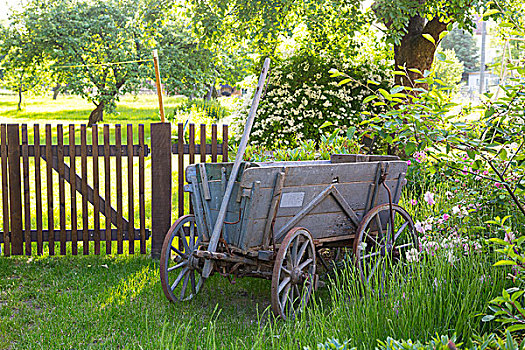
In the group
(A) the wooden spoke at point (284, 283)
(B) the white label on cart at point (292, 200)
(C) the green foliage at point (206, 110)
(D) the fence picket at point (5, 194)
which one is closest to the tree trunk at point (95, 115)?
(C) the green foliage at point (206, 110)

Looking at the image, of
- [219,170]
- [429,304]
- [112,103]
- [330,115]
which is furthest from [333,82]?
[112,103]

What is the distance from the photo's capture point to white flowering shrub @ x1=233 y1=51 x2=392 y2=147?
996cm

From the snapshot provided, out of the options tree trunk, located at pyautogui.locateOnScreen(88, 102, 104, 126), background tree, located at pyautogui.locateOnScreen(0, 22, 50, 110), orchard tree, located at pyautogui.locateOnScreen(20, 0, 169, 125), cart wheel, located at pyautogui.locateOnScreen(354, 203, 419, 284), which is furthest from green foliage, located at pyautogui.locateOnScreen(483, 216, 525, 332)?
background tree, located at pyautogui.locateOnScreen(0, 22, 50, 110)

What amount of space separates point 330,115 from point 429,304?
7351 millimetres

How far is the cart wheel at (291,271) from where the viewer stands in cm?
378

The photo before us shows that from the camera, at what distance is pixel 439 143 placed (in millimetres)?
2828

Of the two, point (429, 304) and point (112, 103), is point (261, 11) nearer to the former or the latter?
point (429, 304)

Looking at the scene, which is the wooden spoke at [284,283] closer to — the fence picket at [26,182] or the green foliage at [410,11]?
the fence picket at [26,182]

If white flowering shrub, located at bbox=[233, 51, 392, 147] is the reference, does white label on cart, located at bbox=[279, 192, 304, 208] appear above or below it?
below

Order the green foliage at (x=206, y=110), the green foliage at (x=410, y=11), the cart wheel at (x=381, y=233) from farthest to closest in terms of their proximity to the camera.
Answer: the green foliage at (x=206, y=110)
the green foliage at (x=410, y=11)
the cart wheel at (x=381, y=233)

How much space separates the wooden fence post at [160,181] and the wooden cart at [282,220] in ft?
3.28

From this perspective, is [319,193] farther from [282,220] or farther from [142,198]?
[142,198]

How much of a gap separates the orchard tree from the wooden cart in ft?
57.3

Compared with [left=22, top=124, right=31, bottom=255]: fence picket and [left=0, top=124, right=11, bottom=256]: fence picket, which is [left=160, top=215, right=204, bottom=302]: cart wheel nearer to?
[left=22, top=124, right=31, bottom=255]: fence picket
